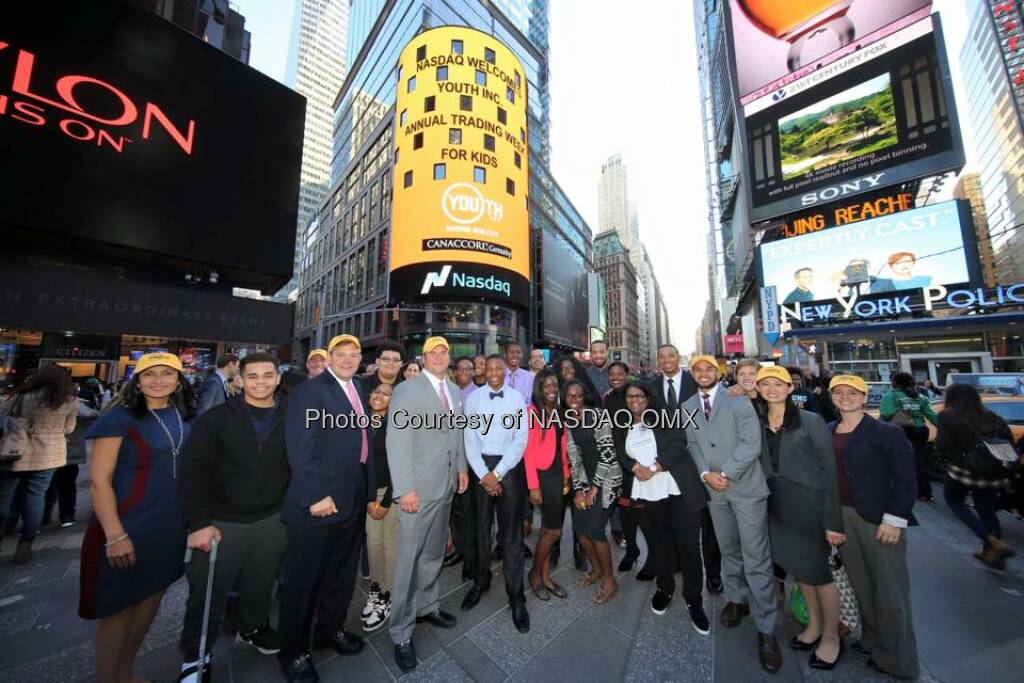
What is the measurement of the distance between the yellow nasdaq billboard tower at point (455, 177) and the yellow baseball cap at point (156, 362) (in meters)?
18.8

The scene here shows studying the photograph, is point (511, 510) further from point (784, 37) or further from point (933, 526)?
point (784, 37)

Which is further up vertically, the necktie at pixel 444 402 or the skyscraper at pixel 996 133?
the skyscraper at pixel 996 133

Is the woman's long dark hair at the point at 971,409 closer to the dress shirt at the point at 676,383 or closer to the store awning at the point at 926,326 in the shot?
the dress shirt at the point at 676,383

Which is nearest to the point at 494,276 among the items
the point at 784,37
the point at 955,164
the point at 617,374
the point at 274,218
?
the point at 274,218

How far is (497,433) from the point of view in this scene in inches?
139

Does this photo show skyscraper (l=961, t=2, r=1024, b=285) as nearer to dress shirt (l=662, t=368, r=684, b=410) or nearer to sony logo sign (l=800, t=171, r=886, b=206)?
sony logo sign (l=800, t=171, r=886, b=206)

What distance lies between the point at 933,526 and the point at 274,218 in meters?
12.5

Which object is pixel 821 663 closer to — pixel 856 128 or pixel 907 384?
pixel 907 384

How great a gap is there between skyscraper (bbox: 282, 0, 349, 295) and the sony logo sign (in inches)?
3280

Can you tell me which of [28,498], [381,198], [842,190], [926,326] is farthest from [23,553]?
[381,198]

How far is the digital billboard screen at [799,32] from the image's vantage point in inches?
827

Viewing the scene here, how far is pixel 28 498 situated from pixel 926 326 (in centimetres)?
2786

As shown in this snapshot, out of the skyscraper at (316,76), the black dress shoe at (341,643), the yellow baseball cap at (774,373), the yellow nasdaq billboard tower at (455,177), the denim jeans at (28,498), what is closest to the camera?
the black dress shoe at (341,643)

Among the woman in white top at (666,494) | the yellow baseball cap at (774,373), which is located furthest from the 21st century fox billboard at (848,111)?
the woman in white top at (666,494)
